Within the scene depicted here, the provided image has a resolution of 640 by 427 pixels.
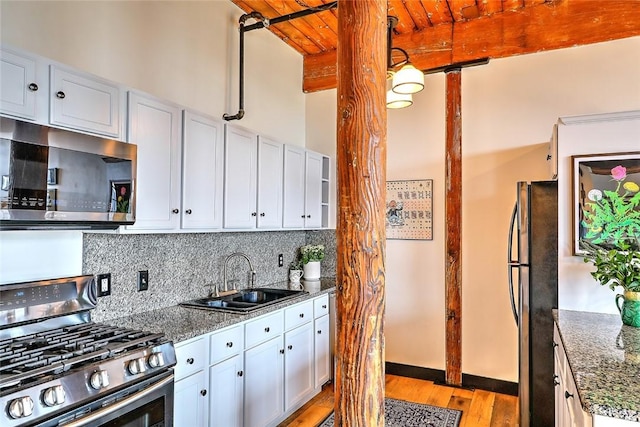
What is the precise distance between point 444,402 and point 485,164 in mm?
2127

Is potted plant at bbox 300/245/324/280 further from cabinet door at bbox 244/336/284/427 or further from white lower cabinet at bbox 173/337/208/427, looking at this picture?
white lower cabinet at bbox 173/337/208/427

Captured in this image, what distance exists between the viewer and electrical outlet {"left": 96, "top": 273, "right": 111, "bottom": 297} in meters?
2.21

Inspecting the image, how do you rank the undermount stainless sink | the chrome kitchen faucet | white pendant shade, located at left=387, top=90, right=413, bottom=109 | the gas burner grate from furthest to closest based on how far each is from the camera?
1. the chrome kitchen faucet
2. white pendant shade, located at left=387, top=90, right=413, bottom=109
3. the undermount stainless sink
4. the gas burner grate

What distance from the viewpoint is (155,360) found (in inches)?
69.7

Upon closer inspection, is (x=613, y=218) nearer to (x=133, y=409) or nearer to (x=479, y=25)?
(x=479, y=25)

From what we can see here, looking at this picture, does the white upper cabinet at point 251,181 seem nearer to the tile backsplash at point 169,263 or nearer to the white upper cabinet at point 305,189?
the white upper cabinet at point 305,189

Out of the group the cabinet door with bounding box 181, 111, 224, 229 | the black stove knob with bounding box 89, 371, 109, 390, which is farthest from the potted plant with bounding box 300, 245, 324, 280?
the black stove knob with bounding box 89, 371, 109, 390

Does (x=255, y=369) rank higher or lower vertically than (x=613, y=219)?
lower

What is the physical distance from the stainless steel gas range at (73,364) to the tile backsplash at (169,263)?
162mm

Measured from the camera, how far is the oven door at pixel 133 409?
148cm

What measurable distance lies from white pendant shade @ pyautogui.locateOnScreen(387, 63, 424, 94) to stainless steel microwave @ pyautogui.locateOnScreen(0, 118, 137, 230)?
162cm

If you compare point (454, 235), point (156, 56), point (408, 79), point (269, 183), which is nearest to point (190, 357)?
point (269, 183)

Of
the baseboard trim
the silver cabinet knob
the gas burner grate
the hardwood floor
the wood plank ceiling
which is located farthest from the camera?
the baseboard trim

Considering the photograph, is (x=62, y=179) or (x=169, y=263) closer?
(x=62, y=179)
